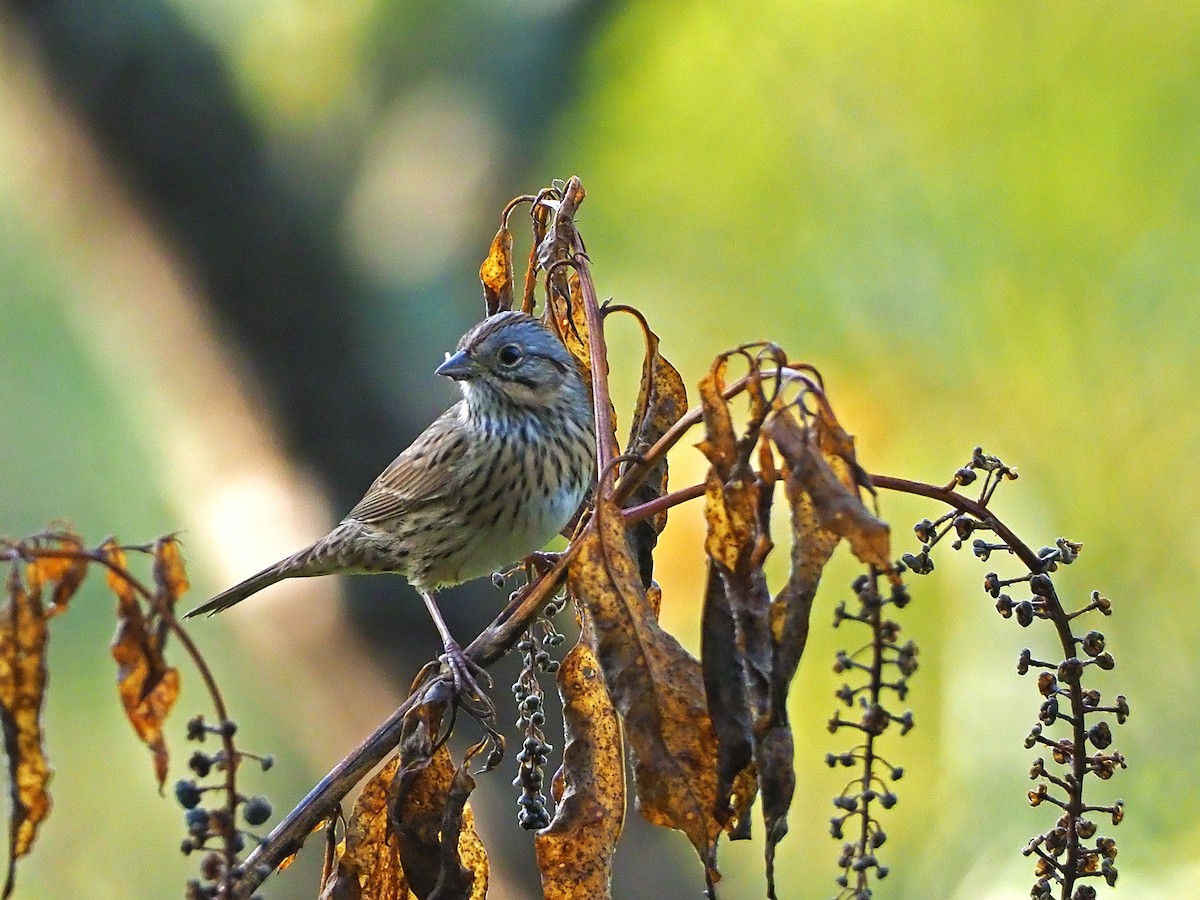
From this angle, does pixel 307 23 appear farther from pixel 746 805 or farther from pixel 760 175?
pixel 746 805

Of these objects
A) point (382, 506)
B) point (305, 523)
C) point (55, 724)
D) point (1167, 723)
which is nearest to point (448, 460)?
point (382, 506)

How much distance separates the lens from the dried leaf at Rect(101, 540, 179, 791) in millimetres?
1313

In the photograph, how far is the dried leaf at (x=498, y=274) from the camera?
2428 mm

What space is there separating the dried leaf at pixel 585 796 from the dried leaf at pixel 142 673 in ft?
1.63

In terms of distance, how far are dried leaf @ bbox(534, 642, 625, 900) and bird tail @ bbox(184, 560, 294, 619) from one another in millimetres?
2512

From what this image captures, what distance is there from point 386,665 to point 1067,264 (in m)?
3.04

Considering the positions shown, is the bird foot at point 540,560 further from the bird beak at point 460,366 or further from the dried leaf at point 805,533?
the dried leaf at point 805,533

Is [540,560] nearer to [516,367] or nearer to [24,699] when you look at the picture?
[516,367]

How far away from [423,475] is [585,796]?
2.35 meters

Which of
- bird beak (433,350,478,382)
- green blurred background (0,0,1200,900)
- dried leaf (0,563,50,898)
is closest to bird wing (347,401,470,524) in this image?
bird beak (433,350,478,382)

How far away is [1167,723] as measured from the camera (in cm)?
461

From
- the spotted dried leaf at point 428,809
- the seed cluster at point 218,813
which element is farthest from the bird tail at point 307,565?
the seed cluster at point 218,813

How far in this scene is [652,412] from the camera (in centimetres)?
192

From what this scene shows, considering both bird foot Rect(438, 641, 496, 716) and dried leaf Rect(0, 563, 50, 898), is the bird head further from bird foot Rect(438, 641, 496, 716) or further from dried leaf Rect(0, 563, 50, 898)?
dried leaf Rect(0, 563, 50, 898)
